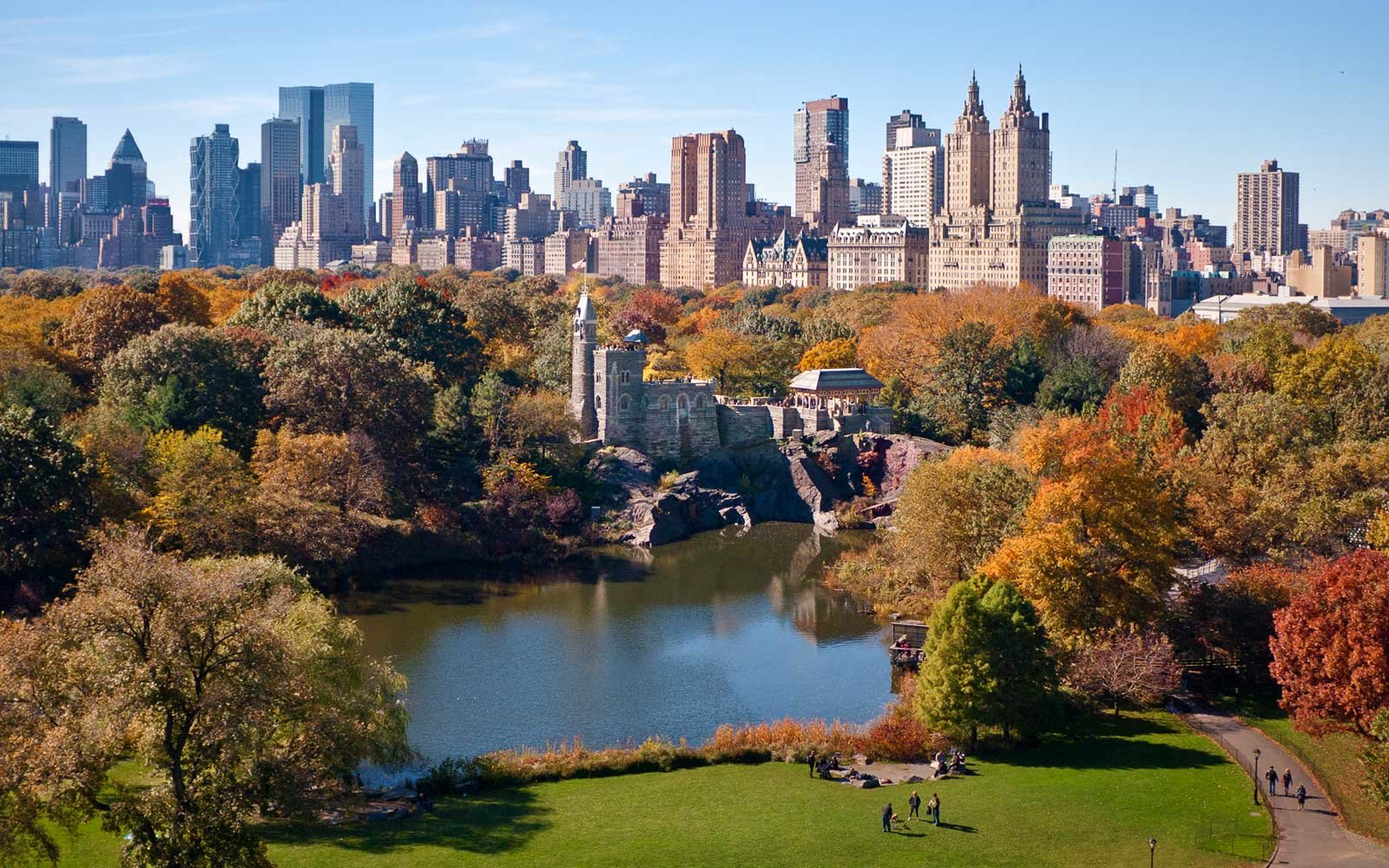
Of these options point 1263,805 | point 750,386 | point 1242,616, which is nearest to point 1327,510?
point 1242,616

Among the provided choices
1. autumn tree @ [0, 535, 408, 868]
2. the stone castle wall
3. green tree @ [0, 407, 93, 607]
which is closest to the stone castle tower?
the stone castle wall

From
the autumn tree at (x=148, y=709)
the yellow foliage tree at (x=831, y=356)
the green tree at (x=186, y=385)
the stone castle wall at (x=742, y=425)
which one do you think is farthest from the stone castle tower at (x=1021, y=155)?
the autumn tree at (x=148, y=709)

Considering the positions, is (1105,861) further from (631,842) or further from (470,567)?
(470,567)

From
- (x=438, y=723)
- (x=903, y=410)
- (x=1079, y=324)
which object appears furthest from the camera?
(x=1079, y=324)

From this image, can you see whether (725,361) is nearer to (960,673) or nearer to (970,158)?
(960,673)

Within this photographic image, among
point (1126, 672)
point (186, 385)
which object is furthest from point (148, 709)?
point (186, 385)

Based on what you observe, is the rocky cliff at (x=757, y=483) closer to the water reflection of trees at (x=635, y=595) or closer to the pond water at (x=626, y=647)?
the water reflection of trees at (x=635, y=595)

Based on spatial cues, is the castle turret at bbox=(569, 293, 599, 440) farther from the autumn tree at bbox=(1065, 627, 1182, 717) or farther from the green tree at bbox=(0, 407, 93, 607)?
the autumn tree at bbox=(1065, 627, 1182, 717)
